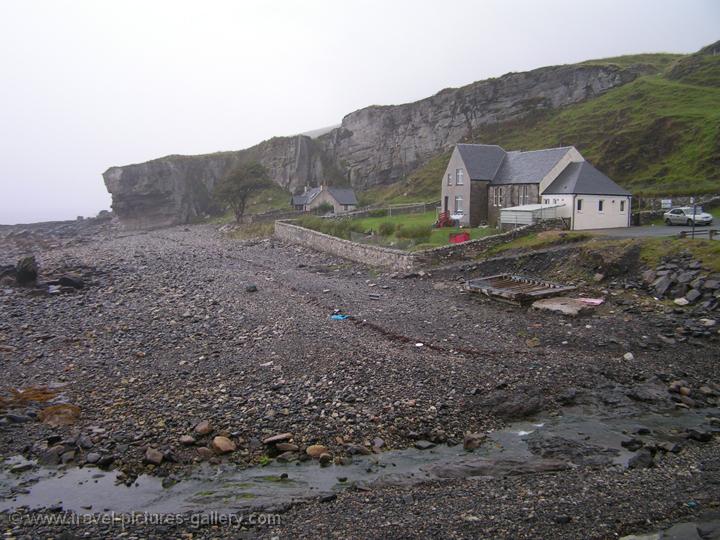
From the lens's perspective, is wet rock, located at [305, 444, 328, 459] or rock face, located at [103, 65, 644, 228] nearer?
wet rock, located at [305, 444, 328, 459]

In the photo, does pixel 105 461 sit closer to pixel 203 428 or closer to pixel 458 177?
pixel 203 428

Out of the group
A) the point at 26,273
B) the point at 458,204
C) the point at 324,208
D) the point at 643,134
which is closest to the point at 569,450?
the point at 26,273

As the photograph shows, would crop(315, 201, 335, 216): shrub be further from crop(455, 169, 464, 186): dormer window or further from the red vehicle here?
the red vehicle

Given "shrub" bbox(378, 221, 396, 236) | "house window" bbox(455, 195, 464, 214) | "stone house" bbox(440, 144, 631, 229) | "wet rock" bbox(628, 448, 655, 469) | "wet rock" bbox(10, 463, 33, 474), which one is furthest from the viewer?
"house window" bbox(455, 195, 464, 214)

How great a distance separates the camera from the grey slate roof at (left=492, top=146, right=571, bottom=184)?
112 feet

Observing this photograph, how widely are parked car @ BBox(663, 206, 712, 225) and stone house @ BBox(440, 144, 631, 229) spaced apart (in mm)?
2329

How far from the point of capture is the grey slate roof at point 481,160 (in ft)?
125

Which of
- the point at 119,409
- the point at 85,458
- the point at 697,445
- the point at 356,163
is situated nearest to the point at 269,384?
the point at 119,409

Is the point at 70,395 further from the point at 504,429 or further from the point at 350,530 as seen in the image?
the point at 504,429

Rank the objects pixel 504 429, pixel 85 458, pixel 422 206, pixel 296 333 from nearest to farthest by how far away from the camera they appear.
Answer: pixel 85 458, pixel 504 429, pixel 296 333, pixel 422 206

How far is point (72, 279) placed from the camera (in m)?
26.6

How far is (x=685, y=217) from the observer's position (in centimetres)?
3072

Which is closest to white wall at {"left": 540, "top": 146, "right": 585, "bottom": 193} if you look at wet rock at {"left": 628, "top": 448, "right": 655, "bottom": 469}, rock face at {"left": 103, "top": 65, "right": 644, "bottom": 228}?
wet rock at {"left": 628, "top": 448, "right": 655, "bottom": 469}

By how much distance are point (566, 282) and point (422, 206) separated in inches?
1294
